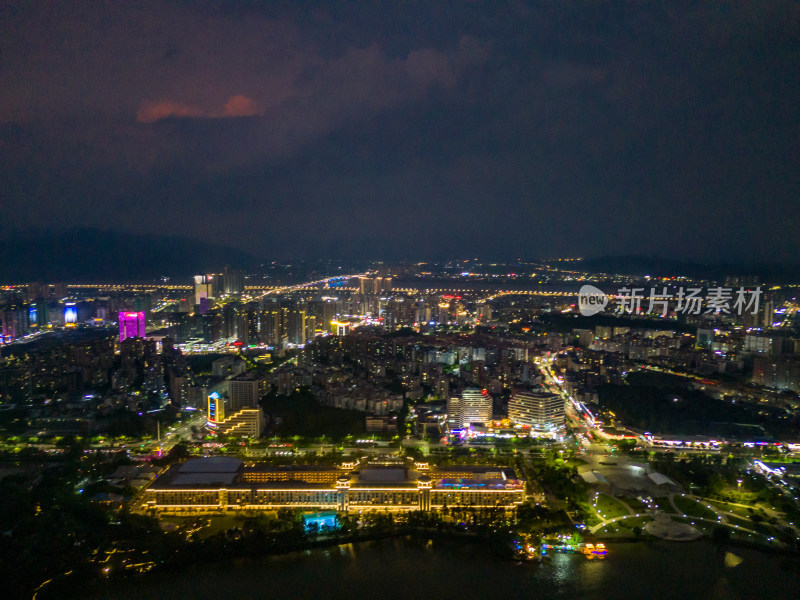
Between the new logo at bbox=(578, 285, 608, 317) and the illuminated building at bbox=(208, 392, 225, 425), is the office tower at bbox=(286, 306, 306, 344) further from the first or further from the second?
the new logo at bbox=(578, 285, 608, 317)

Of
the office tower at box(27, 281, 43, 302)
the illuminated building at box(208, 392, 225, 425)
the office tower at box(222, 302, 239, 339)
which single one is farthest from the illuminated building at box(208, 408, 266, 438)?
the office tower at box(27, 281, 43, 302)

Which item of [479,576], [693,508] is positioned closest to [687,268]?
[693,508]

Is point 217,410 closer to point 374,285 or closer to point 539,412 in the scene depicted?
point 539,412

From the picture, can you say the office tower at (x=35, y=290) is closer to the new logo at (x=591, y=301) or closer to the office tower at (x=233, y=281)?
the office tower at (x=233, y=281)

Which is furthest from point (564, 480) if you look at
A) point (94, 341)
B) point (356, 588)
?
point (94, 341)

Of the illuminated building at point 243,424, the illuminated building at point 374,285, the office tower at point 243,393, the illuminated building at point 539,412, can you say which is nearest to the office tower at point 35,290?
the office tower at point 243,393

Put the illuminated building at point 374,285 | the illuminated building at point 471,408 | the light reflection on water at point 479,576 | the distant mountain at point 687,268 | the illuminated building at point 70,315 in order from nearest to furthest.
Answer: the light reflection on water at point 479,576 → the illuminated building at point 471,408 → the distant mountain at point 687,268 → the illuminated building at point 70,315 → the illuminated building at point 374,285

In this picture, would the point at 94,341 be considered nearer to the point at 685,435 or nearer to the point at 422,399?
the point at 422,399
